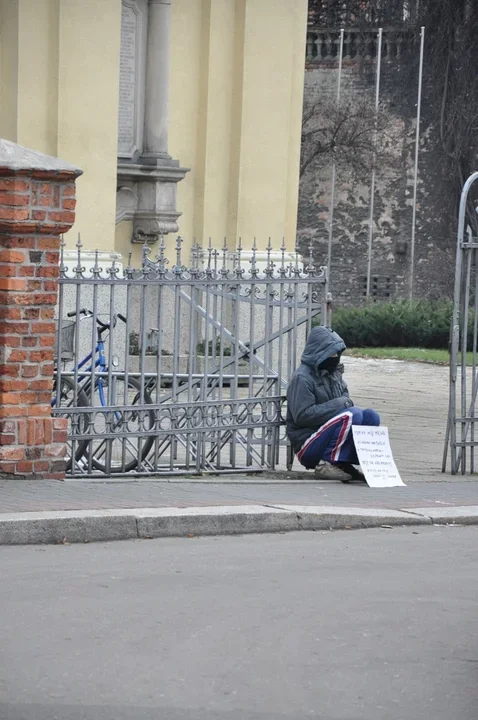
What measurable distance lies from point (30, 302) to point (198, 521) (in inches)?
76.4

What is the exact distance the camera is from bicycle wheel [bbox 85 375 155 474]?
35.0 ft

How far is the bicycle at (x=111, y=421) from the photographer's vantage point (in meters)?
10.6

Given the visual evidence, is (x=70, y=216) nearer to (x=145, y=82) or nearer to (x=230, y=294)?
(x=230, y=294)

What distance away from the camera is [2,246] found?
9.91 metres

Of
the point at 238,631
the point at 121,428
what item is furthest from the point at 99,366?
the point at 238,631

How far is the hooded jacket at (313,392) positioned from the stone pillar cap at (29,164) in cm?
233

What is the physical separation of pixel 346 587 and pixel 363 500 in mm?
2824

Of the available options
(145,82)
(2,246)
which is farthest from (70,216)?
(145,82)

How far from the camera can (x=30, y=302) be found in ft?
32.8

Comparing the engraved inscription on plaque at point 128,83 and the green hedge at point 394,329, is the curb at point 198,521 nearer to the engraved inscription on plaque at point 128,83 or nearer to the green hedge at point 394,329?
the engraved inscription on plaque at point 128,83

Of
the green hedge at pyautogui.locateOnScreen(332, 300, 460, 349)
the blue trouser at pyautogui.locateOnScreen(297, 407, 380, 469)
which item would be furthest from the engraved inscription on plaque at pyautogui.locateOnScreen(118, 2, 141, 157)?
the blue trouser at pyautogui.locateOnScreen(297, 407, 380, 469)

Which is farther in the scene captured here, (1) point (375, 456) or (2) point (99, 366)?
(2) point (99, 366)

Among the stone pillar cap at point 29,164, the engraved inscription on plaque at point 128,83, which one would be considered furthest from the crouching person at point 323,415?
the engraved inscription on plaque at point 128,83

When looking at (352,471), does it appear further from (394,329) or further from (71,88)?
(394,329)
